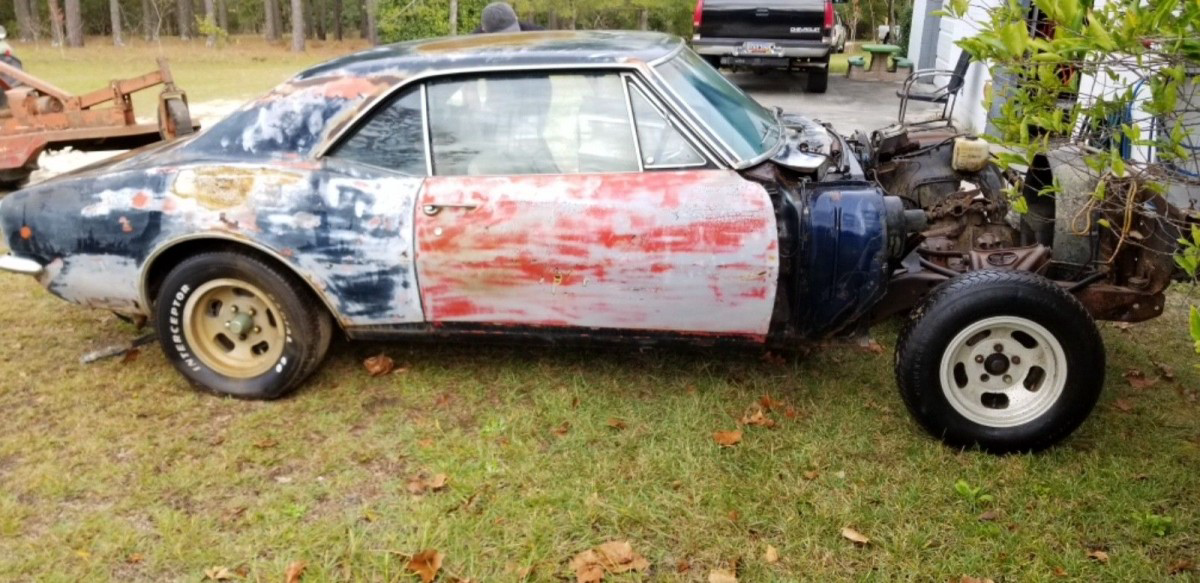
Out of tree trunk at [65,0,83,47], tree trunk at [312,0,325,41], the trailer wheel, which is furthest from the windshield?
tree trunk at [312,0,325,41]

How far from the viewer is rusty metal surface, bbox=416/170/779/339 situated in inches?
153

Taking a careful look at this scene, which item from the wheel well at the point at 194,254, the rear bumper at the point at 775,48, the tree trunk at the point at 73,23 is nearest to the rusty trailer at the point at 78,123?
the wheel well at the point at 194,254

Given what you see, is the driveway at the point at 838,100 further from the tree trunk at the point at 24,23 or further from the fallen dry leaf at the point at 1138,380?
the tree trunk at the point at 24,23

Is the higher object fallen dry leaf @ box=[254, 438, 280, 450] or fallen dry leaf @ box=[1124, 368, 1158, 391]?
fallen dry leaf @ box=[1124, 368, 1158, 391]

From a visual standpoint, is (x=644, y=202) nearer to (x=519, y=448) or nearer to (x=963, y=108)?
(x=519, y=448)

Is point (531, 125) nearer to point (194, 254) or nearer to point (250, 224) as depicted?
point (250, 224)

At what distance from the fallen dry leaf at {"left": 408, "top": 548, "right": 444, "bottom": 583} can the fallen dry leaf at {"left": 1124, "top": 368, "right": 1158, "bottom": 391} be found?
3.44 metres

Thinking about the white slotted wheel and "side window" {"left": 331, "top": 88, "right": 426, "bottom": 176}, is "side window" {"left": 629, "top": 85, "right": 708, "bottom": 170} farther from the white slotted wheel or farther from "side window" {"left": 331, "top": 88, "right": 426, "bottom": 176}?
the white slotted wheel

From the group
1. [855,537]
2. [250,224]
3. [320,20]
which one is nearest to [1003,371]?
[855,537]

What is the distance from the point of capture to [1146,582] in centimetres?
312

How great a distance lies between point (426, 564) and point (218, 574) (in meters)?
0.72

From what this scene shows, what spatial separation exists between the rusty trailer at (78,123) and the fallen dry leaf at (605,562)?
17.8ft

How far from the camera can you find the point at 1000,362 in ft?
12.6

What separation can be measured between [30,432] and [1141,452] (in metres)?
4.85
